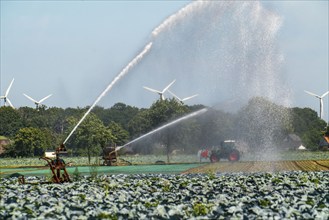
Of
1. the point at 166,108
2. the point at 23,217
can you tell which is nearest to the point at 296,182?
the point at 23,217

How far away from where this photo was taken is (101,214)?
15.2 m

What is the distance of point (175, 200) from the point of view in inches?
751

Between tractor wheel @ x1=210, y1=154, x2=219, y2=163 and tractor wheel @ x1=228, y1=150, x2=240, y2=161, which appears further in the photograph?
tractor wheel @ x1=210, y1=154, x2=219, y2=163

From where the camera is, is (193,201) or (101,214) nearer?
(101,214)

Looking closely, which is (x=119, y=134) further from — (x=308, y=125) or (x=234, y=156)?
(x=234, y=156)

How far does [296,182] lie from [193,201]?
7.63m

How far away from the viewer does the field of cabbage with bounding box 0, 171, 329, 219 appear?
51.0 feet

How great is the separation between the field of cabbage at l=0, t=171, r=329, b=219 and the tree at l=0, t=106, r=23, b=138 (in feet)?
388

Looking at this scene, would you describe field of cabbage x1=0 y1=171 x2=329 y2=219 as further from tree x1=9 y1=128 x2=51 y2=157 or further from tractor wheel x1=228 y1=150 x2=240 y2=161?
tree x1=9 y1=128 x2=51 y2=157

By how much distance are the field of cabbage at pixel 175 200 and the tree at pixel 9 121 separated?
388 ft

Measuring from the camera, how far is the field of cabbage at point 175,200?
51.0ft

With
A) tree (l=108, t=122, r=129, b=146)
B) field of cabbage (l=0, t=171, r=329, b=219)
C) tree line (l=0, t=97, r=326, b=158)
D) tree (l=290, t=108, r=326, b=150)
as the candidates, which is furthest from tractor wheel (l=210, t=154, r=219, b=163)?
tree (l=290, t=108, r=326, b=150)

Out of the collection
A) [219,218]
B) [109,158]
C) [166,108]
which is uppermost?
[166,108]

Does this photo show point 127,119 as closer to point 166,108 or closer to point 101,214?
point 166,108
